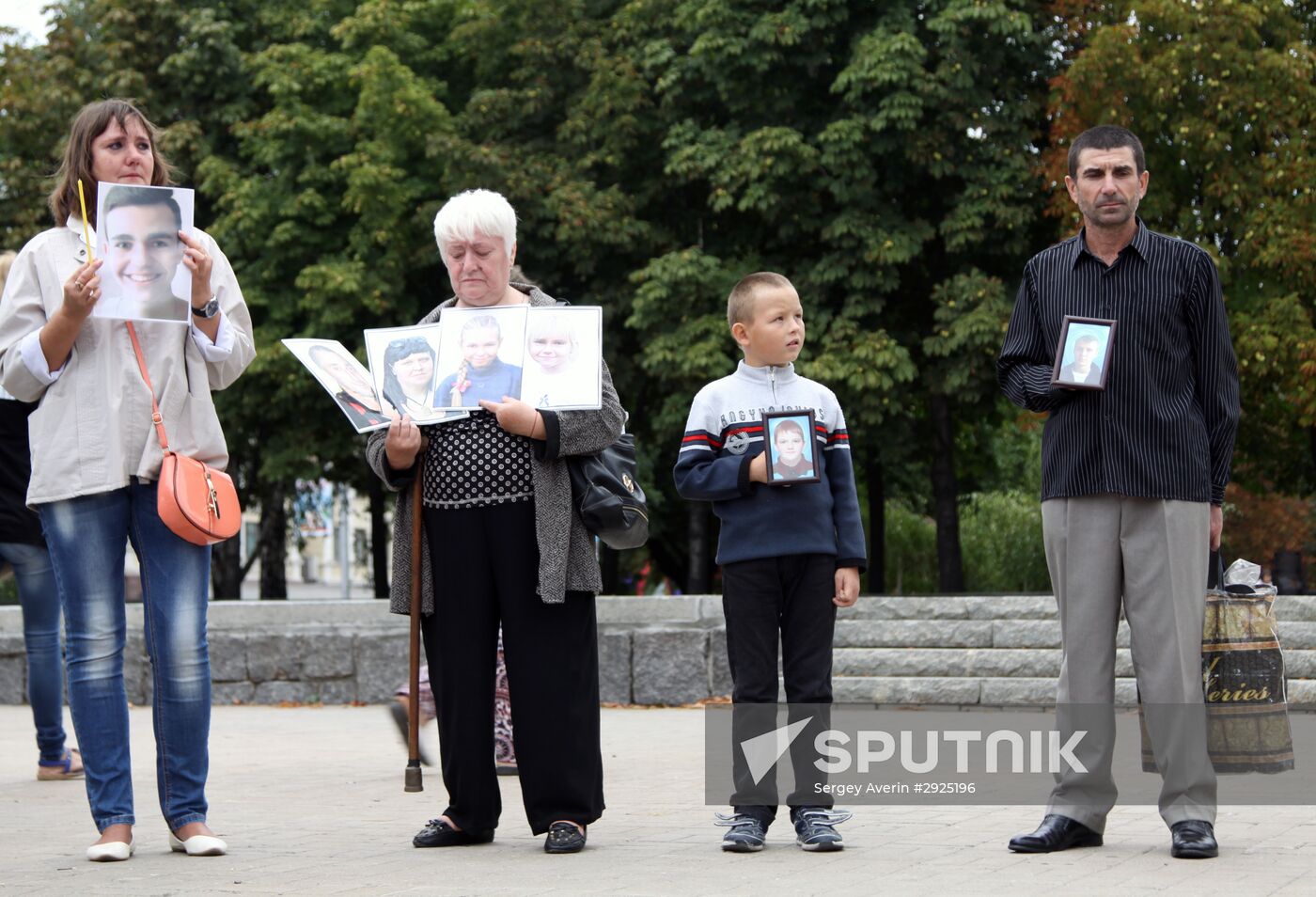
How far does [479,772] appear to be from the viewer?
17.4ft

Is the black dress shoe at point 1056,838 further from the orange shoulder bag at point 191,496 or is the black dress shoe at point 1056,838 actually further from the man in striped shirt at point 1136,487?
the orange shoulder bag at point 191,496

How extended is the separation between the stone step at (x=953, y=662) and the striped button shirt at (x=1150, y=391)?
6.89 metres

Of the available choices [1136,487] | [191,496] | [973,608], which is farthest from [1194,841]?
[973,608]

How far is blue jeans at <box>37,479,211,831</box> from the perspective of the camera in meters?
5.25

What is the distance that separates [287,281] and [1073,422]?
69.2 ft

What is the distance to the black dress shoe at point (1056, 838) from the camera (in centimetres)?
508

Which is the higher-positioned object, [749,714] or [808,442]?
[808,442]

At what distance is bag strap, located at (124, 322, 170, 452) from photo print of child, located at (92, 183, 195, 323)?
0.46 feet

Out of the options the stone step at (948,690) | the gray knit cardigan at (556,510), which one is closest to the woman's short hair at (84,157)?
the gray knit cardigan at (556,510)

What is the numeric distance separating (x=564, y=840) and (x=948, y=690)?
7.18 m

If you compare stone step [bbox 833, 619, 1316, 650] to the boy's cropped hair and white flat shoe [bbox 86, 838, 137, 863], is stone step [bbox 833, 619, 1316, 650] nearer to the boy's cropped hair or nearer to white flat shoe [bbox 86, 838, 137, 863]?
the boy's cropped hair

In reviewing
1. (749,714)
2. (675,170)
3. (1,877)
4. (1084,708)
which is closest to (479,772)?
(749,714)

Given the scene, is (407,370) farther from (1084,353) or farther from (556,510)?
(1084,353)

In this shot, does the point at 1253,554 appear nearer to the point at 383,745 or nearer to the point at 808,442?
the point at 383,745
